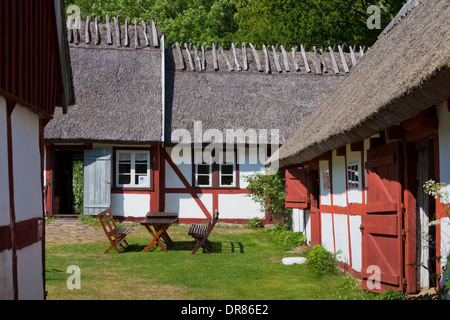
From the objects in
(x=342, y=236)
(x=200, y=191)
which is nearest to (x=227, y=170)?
(x=200, y=191)

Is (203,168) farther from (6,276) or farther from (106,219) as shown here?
(6,276)

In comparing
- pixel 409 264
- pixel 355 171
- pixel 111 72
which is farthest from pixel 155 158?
pixel 409 264

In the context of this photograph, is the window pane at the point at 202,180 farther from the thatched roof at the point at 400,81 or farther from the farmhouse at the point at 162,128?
the thatched roof at the point at 400,81

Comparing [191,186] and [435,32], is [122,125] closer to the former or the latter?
[191,186]

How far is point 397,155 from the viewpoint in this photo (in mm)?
6504

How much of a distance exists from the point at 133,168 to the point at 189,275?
8.49 meters

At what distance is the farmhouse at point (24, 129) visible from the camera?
5.04 meters

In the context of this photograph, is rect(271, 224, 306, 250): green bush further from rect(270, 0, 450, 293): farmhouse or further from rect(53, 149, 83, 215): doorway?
rect(53, 149, 83, 215): doorway

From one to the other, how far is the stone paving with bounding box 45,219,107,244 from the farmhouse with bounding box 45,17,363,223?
952 mm

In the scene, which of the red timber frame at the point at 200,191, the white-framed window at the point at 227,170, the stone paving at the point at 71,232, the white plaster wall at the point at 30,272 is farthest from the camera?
the white-framed window at the point at 227,170

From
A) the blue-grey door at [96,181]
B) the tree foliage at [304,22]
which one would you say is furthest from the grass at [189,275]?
the tree foliage at [304,22]

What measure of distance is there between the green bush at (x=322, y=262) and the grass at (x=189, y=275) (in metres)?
0.15

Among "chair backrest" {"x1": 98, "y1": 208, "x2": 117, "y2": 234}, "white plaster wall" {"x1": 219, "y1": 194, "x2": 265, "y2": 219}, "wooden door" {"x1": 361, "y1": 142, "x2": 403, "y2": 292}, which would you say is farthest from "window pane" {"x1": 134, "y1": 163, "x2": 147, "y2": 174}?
"wooden door" {"x1": 361, "y1": 142, "x2": 403, "y2": 292}

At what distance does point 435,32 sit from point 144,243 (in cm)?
852
